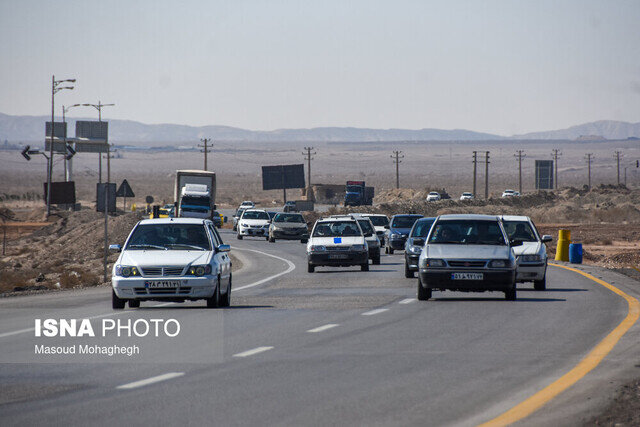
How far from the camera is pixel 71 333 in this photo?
1492cm

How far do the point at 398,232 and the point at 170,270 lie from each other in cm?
2624

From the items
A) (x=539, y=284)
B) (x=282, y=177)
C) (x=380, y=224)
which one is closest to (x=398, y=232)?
(x=380, y=224)

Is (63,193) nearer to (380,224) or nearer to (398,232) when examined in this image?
(380,224)

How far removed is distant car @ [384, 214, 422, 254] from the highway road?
2242 centimetres

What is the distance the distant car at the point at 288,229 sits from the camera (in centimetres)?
5681

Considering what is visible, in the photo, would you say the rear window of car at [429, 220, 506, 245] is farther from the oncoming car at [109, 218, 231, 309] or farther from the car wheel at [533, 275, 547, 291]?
the oncoming car at [109, 218, 231, 309]

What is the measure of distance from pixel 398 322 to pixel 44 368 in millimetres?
6353

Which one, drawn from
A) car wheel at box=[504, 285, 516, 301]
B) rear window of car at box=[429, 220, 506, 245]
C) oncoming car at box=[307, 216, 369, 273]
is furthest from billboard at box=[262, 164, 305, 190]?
car wheel at box=[504, 285, 516, 301]

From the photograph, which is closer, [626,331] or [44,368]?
[44,368]

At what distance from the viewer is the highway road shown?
348 inches

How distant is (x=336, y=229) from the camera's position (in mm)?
33438

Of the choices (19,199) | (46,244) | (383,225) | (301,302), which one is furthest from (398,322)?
(19,199)

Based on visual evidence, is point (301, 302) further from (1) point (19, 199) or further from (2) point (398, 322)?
(1) point (19, 199)

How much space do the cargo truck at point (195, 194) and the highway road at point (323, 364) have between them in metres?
46.7
